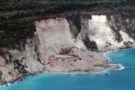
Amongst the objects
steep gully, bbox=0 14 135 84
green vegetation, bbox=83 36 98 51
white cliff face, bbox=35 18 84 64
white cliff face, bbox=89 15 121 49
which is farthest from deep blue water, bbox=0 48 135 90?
white cliff face, bbox=89 15 121 49

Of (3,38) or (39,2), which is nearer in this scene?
(3,38)

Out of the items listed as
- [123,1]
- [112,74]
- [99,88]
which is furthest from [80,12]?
[99,88]

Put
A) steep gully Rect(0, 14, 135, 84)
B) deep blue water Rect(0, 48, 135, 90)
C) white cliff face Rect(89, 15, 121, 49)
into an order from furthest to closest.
→ white cliff face Rect(89, 15, 121, 49), steep gully Rect(0, 14, 135, 84), deep blue water Rect(0, 48, 135, 90)

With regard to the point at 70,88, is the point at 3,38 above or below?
above

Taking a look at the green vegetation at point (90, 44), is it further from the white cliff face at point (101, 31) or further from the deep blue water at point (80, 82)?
the deep blue water at point (80, 82)

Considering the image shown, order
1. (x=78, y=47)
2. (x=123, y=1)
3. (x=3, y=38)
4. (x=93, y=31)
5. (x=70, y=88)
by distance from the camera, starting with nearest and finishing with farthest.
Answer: (x=70, y=88), (x=3, y=38), (x=78, y=47), (x=93, y=31), (x=123, y=1)

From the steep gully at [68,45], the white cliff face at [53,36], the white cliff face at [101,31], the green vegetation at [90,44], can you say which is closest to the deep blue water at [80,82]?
the steep gully at [68,45]

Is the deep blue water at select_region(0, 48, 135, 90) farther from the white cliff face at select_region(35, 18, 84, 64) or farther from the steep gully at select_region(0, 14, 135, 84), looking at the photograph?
the white cliff face at select_region(35, 18, 84, 64)

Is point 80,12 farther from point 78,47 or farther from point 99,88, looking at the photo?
point 99,88
